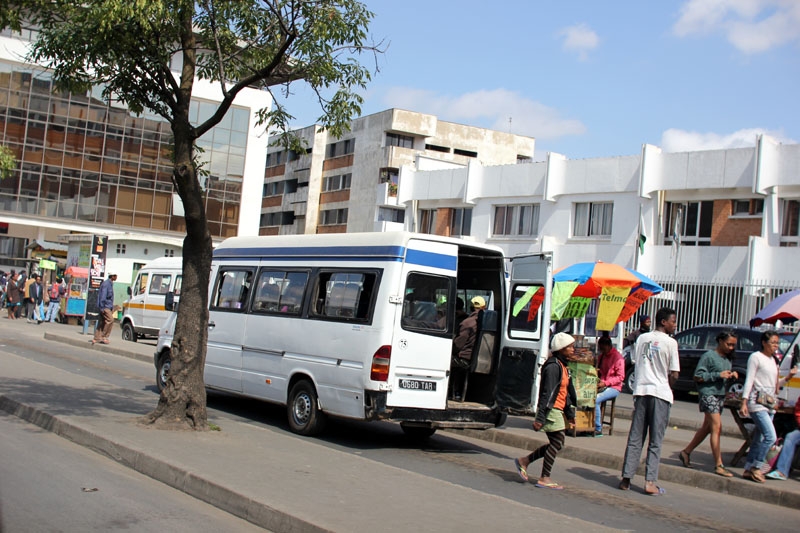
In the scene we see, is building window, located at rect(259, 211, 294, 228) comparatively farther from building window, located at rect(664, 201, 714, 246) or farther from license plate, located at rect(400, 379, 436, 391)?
license plate, located at rect(400, 379, 436, 391)

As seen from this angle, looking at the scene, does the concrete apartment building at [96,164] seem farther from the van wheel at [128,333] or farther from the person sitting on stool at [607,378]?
the person sitting on stool at [607,378]

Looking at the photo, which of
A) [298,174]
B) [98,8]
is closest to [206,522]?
[98,8]

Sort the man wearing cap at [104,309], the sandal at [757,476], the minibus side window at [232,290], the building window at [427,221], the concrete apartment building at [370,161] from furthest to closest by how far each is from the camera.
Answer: the concrete apartment building at [370,161], the building window at [427,221], the man wearing cap at [104,309], the minibus side window at [232,290], the sandal at [757,476]

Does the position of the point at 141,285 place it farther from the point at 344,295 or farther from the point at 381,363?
the point at 381,363

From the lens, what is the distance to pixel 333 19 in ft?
33.7

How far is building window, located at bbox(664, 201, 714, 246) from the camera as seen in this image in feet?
102

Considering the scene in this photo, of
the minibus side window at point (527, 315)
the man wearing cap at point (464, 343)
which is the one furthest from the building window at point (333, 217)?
the man wearing cap at point (464, 343)

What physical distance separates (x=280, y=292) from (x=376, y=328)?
2.39 metres

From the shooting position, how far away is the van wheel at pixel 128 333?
26641mm

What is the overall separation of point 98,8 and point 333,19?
8.92ft

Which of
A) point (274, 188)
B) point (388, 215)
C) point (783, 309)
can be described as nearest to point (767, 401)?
point (783, 309)

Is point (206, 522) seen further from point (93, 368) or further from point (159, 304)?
point (159, 304)

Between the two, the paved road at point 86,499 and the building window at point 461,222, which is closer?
the paved road at point 86,499

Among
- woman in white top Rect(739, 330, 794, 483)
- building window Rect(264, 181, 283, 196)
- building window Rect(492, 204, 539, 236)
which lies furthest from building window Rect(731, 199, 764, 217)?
building window Rect(264, 181, 283, 196)
